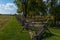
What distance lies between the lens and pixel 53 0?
38594 millimetres

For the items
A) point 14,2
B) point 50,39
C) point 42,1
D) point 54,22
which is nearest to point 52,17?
point 54,22

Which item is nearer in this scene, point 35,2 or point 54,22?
point 54,22

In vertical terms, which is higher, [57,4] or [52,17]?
[57,4]

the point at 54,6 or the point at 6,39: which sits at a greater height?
the point at 54,6

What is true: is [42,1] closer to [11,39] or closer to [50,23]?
[50,23]

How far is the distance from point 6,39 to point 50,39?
3641 mm

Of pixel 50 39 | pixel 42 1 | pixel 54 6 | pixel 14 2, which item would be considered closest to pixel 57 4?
pixel 54 6

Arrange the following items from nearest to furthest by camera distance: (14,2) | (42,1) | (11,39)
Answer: (11,39), (42,1), (14,2)

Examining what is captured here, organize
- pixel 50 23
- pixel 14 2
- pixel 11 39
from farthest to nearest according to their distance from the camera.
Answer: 1. pixel 14 2
2. pixel 50 23
3. pixel 11 39

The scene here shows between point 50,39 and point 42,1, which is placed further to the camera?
point 42,1

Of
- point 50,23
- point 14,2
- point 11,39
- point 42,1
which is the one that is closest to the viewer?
point 11,39

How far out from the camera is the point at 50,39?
17344 millimetres

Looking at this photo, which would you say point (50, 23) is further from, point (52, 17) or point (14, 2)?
point (14, 2)

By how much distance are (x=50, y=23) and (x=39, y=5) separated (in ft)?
36.1
